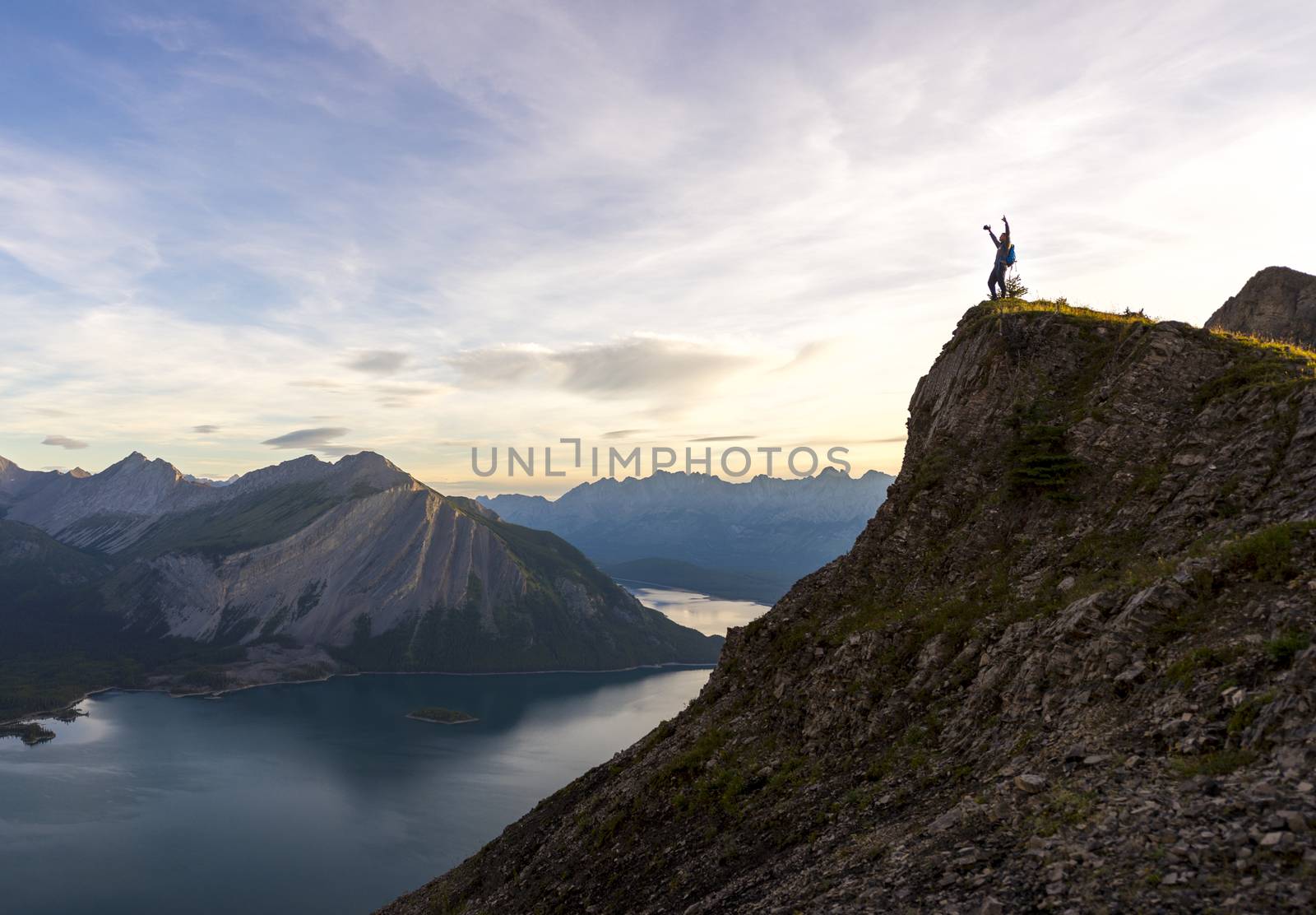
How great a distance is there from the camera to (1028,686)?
770 inches

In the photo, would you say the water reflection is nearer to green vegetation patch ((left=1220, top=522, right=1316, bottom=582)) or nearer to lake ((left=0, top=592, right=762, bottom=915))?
lake ((left=0, top=592, right=762, bottom=915))

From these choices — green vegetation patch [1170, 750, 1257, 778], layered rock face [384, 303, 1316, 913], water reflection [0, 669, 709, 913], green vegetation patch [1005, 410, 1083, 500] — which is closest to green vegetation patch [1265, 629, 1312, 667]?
layered rock face [384, 303, 1316, 913]

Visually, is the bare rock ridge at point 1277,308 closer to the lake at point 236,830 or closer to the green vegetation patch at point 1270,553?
the green vegetation patch at point 1270,553

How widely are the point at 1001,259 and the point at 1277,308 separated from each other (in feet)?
53.2

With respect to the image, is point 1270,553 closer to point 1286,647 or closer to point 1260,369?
point 1286,647

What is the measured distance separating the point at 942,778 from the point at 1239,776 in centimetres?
784

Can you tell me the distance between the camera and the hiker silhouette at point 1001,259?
41.6 m

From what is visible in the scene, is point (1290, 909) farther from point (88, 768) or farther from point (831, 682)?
point (88, 768)

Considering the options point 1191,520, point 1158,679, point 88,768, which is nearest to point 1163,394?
point 1191,520

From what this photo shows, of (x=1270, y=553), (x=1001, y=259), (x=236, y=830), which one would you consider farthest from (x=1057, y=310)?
(x=236, y=830)

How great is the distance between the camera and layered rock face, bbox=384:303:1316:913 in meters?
12.6

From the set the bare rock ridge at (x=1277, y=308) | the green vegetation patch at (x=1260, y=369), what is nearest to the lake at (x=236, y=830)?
the green vegetation patch at (x=1260, y=369)

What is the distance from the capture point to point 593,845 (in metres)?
31.7

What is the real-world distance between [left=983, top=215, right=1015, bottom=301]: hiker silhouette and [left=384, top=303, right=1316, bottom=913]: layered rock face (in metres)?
3.82
